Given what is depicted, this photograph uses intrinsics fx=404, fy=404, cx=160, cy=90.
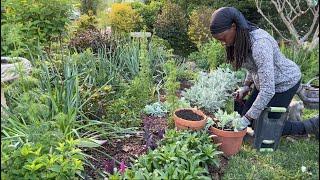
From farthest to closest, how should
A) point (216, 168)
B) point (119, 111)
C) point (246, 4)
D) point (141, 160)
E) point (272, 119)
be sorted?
point (246, 4) → point (119, 111) → point (272, 119) → point (216, 168) → point (141, 160)

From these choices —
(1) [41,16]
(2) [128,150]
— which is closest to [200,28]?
(1) [41,16]

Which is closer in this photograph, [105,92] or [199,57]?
[105,92]

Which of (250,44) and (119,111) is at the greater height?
(250,44)

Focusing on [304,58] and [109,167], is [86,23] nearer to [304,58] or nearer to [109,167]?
[304,58]

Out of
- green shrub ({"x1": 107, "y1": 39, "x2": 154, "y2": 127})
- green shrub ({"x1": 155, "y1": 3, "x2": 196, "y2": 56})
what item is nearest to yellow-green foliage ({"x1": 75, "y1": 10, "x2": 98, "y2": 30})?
green shrub ({"x1": 155, "y1": 3, "x2": 196, "y2": 56})

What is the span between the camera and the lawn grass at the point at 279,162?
128 inches

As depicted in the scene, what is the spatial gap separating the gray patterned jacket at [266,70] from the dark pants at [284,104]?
0.05 meters

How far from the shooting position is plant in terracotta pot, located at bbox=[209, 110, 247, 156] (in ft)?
11.3

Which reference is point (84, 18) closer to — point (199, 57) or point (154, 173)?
point (199, 57)

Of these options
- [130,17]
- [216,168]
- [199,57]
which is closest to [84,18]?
[130,17]

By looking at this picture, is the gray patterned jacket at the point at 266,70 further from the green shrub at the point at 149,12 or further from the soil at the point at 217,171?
the green shrub at the point at 149,12

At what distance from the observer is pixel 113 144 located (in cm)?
359

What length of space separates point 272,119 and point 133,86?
4.54 ft

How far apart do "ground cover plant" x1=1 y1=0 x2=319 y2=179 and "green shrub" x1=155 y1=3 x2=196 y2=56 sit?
2153 millimetres
